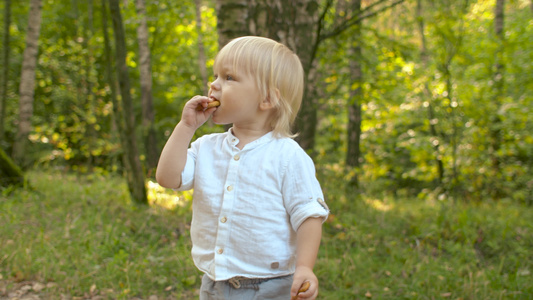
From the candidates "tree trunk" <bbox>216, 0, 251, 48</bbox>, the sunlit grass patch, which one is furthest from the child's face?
the sunlit grass patch

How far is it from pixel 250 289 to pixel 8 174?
14.4 ft

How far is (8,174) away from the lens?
4.90 meters

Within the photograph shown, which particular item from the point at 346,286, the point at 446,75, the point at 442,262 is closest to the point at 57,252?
the point at 346,286

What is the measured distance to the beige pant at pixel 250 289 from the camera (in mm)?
1556

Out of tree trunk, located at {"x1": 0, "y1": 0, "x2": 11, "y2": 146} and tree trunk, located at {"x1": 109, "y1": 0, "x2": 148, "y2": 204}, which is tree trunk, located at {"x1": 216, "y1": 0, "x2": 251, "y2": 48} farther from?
tree trunk, located at {"x1": 0, "y1": 0, "x2": 11, "y2": 146}

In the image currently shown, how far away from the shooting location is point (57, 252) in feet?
11.2

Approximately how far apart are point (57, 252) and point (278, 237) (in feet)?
8.30

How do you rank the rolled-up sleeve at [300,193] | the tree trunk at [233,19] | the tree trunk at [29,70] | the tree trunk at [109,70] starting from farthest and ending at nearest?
1. the tree trunk at [29,70]
2. the tree trunk at [109,70]
3. the tree trunk at [233,19]
4. the rolled-up sleeve at [300,193]

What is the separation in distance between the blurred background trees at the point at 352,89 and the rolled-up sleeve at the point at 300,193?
1804 mm

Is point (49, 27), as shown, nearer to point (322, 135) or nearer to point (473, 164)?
point (322, 135)

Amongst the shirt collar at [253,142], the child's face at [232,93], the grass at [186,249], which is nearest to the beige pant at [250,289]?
the shirt collar at [253,142]

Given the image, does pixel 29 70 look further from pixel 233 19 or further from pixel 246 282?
pixel 246 282

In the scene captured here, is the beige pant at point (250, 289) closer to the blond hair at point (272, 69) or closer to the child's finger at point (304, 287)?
the child's finger at point (304, 287)

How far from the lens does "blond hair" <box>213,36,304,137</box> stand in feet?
5.06
